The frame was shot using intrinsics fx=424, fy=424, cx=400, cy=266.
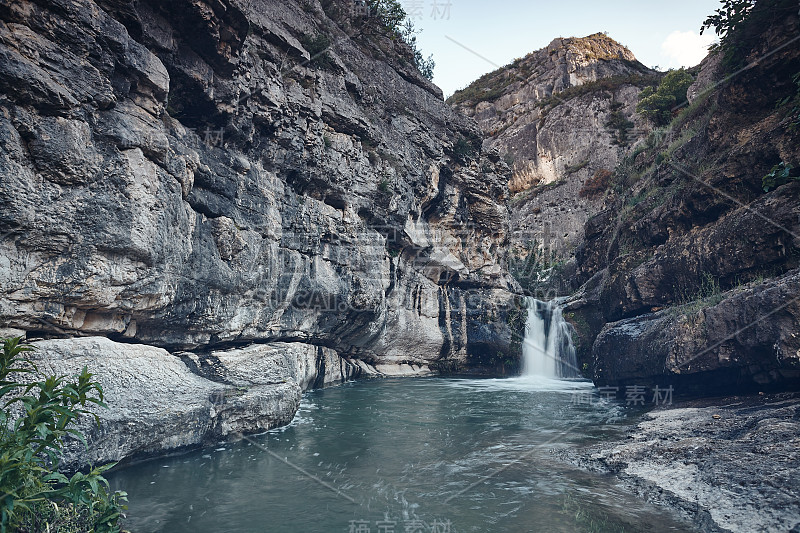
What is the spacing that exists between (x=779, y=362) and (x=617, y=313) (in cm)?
703

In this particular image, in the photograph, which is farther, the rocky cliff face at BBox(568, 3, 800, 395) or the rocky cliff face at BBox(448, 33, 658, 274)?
the rocky cliff face at BBox(448, 33, 658, 274)

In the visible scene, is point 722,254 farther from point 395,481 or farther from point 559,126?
point 559,126

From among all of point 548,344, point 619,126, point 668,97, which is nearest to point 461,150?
point 548,344

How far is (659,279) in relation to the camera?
12664 mm

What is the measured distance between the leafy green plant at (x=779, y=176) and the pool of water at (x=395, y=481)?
621cm

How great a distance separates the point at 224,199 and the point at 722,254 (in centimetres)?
1271

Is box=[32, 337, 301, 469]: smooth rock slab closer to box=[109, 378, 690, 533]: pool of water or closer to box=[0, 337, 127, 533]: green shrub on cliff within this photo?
box=[109, 378, 690, 533]: pool of water

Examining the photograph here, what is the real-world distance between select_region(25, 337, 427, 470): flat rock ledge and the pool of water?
35 cm

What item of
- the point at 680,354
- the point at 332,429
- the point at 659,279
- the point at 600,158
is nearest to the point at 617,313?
the point at 659,279

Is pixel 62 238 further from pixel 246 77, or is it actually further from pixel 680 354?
pixel 680 354

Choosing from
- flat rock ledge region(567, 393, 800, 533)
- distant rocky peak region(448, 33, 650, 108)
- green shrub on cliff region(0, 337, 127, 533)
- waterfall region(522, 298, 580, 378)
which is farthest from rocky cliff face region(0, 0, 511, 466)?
distant rocky peak region(448, 33, 650, 108)

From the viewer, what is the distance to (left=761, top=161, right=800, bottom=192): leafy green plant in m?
9.38

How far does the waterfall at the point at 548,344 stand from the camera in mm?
18859

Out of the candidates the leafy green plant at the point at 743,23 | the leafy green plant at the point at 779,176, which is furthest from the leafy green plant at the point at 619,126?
the leafy green plant at the point at 779,176
